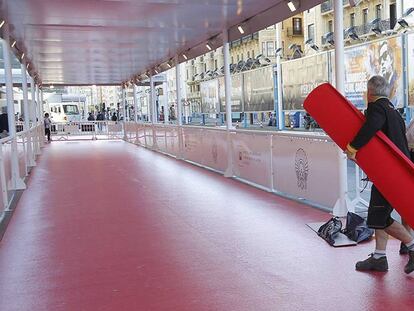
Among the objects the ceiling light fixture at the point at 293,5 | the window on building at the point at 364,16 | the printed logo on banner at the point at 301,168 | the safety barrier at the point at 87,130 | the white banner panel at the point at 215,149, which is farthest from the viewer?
the window on building at the point at 364,16

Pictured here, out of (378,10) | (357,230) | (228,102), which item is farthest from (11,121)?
(378,10)

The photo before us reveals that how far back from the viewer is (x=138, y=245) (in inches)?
231

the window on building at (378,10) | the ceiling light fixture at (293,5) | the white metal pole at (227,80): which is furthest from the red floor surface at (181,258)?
the window on building at (378,10)

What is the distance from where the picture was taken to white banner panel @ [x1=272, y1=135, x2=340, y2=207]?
7.12 meters

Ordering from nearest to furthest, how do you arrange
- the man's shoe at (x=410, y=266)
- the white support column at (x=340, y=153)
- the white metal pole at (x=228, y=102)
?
1. the man's shoe at (x=410, y=266)
2. the white support column at (x=340, y=153)
3. the white metal pole at (x=228, y=102)

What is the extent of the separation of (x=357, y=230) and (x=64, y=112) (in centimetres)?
4181

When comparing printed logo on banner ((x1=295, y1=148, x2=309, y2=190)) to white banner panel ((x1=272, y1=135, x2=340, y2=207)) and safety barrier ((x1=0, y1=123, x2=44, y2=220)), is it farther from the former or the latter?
safety barrier ((x1=0, y1=123, x2=44, y2=220))

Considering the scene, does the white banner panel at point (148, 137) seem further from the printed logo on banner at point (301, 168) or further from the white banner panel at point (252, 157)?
the printed logo on banner at point (301, 168)

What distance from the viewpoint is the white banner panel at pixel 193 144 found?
536 inches

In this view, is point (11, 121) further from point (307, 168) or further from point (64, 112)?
point (64, 112)

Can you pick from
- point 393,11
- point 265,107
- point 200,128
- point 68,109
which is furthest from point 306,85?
point 68,109

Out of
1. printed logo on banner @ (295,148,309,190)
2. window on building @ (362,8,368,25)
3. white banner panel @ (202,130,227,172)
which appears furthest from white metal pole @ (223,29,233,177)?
window on building @ (362,8,368,25)

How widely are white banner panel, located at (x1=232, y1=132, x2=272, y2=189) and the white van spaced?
34286 mm

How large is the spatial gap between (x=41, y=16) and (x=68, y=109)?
37356 millimetres
